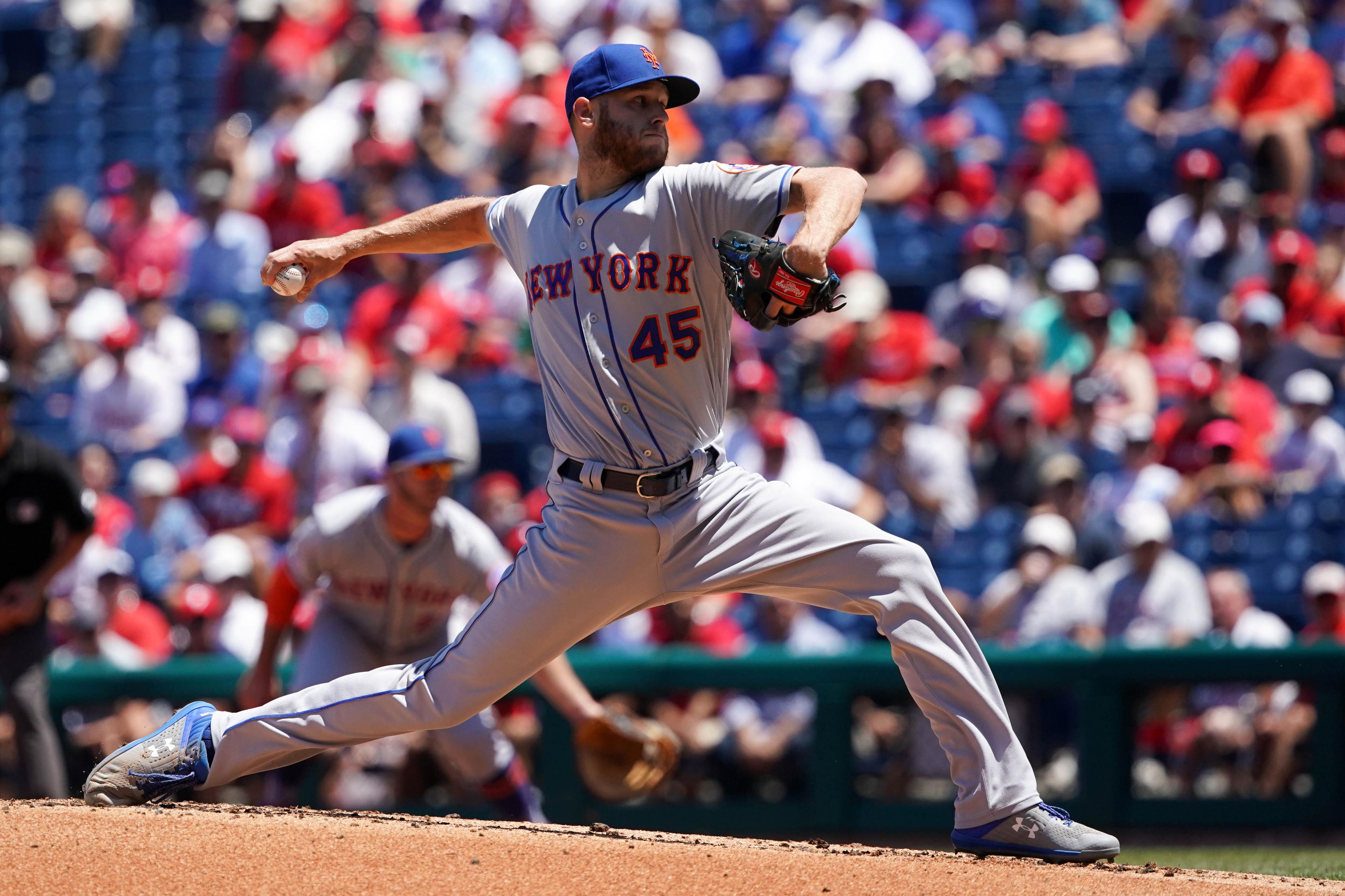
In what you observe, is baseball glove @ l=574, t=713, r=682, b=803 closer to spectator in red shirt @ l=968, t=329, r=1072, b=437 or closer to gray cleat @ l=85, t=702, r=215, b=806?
gray cleat @ l=85, t=702, r=215, b=806

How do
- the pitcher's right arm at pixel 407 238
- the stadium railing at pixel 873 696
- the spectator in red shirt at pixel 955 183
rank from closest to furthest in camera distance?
1. the pitcher's right arm at pixel 407 238
2. the stadium railing at pixel 873 696
3. the spectator in red shirt at pixel 955 183

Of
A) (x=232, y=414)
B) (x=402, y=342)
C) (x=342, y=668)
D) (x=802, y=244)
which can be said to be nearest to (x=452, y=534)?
(x=342, y=668)

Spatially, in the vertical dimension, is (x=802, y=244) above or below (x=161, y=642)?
above

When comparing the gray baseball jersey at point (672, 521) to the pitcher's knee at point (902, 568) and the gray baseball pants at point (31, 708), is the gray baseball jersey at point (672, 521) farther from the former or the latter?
the gray baseball pants at point (31, 708)

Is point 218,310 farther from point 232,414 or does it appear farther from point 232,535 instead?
point 232,535

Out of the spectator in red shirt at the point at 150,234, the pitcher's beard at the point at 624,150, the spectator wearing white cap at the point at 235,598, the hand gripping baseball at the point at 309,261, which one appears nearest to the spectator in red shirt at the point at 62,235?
the spectator in red shirt at the point at 150,234

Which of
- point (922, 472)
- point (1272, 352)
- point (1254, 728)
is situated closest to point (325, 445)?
point (922, 472)
